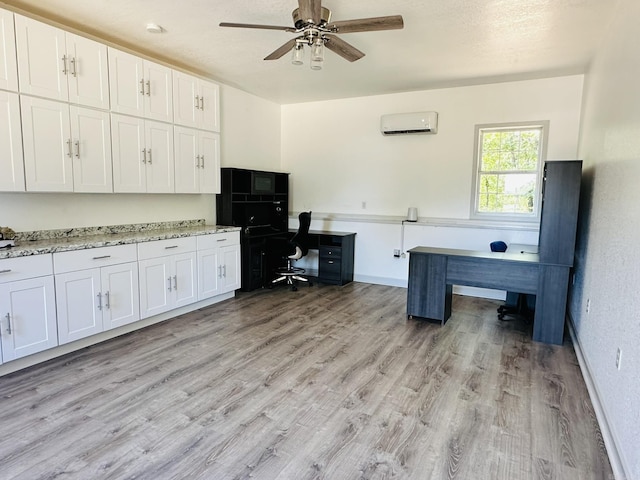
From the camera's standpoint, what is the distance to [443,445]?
211 cm

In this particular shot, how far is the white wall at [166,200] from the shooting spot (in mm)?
3336

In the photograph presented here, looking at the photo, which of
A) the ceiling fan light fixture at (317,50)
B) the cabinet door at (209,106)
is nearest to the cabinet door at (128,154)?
the cabinet door at (209,106)

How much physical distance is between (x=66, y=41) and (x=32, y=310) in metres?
2.21

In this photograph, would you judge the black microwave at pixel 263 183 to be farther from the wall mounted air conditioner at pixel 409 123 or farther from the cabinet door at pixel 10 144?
the cabinet door at pixel 10 144

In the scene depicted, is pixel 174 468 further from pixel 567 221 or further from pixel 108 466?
pixel 567 221

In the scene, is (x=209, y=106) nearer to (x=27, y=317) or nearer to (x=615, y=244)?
(x=27, y=317)

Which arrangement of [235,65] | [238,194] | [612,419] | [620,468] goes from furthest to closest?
[238,194] → [235,65] → [612,419] → [620,468]

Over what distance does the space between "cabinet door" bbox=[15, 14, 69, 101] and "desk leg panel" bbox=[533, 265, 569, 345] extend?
15.0ft

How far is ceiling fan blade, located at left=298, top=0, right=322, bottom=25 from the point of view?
2.48 meters

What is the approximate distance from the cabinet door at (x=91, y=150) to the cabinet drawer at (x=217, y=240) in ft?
3.61

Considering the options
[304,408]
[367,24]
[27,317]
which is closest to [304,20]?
[367,24]

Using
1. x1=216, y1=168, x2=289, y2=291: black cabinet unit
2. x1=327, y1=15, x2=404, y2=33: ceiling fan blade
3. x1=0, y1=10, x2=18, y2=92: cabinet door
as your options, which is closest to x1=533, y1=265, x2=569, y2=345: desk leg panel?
x1=327, y1=15, x2=404, y2=33: ceiling fan blade

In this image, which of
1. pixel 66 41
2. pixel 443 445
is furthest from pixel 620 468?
pixel 66 41

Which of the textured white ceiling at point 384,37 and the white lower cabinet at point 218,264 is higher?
the textured white ceiling at point 384,37
